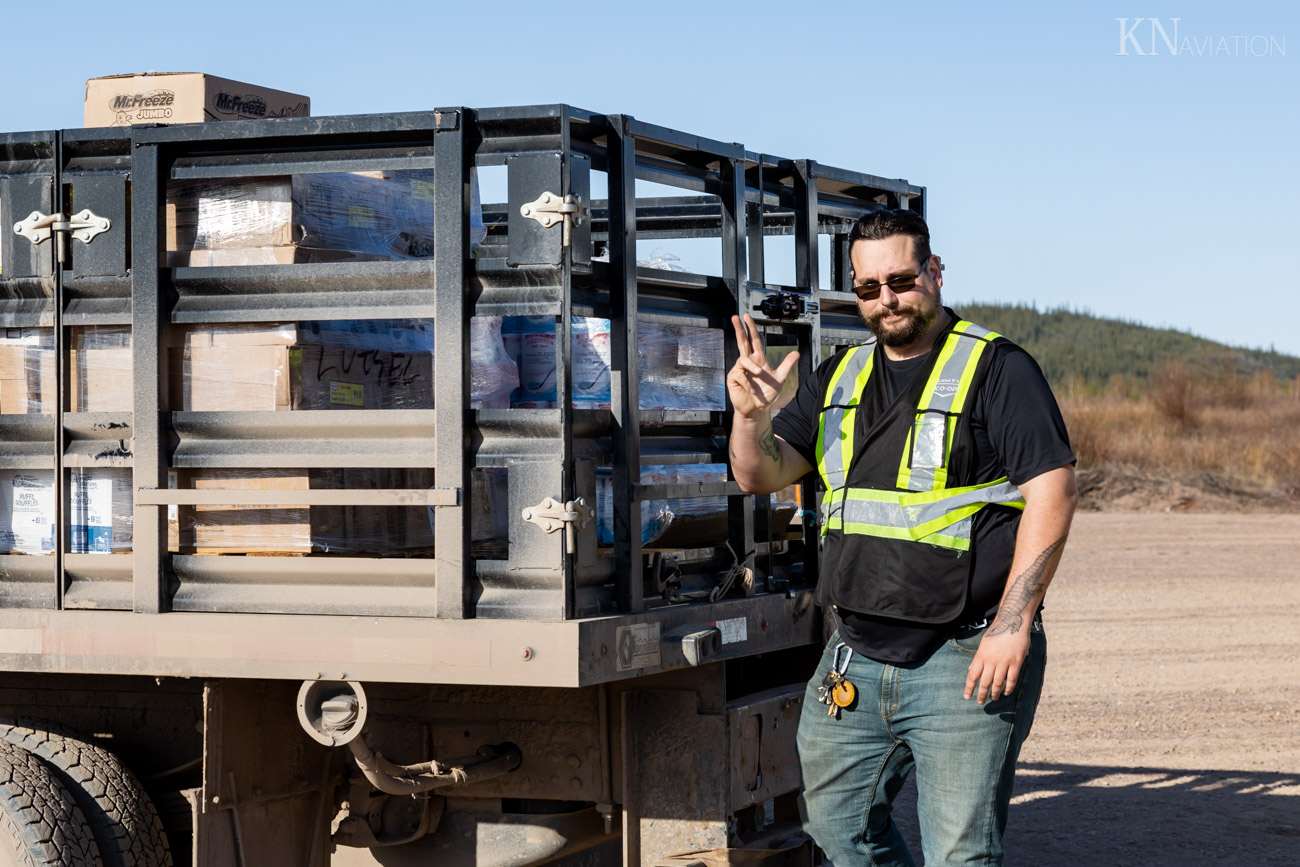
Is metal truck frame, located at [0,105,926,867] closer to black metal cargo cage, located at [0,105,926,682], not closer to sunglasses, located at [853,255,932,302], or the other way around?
black metal cargo cage, located at [0,105,926,682]

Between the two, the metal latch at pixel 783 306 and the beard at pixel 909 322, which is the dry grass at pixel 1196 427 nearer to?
the metal latch at pixel 783 306

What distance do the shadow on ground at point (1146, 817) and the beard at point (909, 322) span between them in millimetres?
3137

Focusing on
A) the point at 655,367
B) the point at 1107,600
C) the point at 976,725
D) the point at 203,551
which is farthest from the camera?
the point at 1107,600

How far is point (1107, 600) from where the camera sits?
544 inches

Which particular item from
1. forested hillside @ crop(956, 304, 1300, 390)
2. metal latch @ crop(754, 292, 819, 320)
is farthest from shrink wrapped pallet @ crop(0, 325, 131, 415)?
forested hillside @ crop(956, 304, 1300, 390)

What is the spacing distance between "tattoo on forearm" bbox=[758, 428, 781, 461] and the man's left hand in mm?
743

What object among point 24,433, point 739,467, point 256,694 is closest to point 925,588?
point 739,467

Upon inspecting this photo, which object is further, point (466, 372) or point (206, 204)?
point (206, 204)

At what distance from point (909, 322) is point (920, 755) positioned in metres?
1.01

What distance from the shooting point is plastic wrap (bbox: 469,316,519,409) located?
3.75 m

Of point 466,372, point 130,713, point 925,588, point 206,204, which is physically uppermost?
point 206,204

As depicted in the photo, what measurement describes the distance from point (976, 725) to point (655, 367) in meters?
1.33

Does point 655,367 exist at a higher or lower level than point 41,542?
higher

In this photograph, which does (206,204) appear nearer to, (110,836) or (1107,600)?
(110,836)
